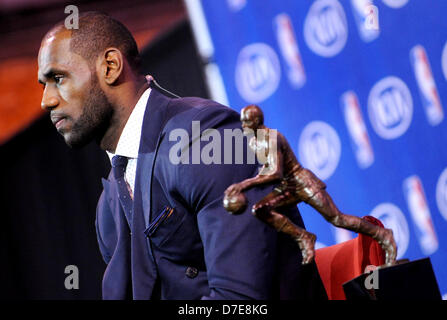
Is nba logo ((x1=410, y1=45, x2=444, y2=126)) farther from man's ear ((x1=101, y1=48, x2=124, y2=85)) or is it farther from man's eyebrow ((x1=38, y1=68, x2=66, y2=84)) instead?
man's eyebrow ((x1=38, y1=68, x2=66, y2=84))

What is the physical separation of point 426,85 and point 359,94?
0.33m

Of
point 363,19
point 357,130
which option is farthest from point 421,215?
point 363,19

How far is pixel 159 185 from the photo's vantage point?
4.55 ft

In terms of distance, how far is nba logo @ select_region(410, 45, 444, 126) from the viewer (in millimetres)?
2174

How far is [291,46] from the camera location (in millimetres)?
2803

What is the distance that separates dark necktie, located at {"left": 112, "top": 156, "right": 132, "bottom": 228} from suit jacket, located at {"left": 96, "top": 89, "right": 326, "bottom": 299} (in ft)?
0.12

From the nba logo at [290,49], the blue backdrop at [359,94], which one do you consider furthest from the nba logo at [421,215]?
the nba logo at [290,49]

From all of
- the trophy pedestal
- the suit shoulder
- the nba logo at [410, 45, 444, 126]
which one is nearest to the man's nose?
the suit shoulder

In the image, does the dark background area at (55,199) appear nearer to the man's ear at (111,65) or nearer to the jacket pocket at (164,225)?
the man's ear at (111,65)

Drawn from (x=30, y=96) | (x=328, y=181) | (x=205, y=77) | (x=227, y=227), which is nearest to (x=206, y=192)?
(x=227, y=227)

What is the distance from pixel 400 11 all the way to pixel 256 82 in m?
0.89

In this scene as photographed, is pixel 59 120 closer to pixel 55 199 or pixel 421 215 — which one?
pixel 421 215

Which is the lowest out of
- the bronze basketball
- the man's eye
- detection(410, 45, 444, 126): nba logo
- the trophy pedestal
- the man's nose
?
the trophy pedestal

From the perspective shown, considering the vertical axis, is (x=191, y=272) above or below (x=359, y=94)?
below
